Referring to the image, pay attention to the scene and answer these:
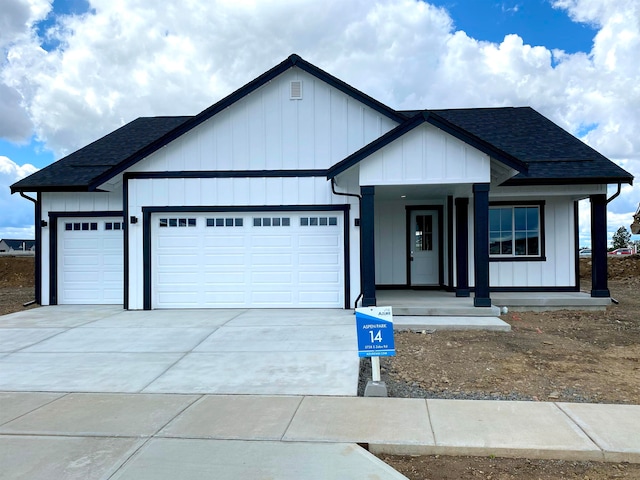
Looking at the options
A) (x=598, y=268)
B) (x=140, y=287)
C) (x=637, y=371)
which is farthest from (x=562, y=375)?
(x=140, y=287)

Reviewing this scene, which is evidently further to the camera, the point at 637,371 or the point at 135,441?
the point at 637,371

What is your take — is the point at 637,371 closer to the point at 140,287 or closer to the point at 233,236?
the point at 233,236

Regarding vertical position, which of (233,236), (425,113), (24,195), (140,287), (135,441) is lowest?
(135,441)

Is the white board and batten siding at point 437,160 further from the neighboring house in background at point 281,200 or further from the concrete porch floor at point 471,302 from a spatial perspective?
the concrete porch floor at point 471,302

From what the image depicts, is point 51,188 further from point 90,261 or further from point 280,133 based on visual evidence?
point 280,133

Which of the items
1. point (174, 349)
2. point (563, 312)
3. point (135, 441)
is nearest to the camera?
point (135, 441)

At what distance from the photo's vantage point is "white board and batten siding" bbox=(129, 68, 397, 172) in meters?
11.3

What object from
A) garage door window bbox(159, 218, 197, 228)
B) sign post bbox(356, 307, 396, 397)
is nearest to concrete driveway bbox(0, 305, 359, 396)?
sign post bbox(356, 307, 396, 397)

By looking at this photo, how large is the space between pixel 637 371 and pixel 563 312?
4692mm

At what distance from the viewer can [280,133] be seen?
11422 mm

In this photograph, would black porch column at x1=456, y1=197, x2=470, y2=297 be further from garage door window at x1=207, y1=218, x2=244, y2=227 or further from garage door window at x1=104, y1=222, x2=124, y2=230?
garage door window at x1=104, y1=222, x2=124, y2=230

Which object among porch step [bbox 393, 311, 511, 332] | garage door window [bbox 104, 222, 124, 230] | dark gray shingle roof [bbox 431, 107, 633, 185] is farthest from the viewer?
garage door window [bbox 104, 222, 124, 230]

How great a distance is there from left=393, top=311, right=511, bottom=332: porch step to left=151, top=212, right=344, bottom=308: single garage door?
2.50 metres

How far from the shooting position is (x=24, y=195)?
41.7 ft
